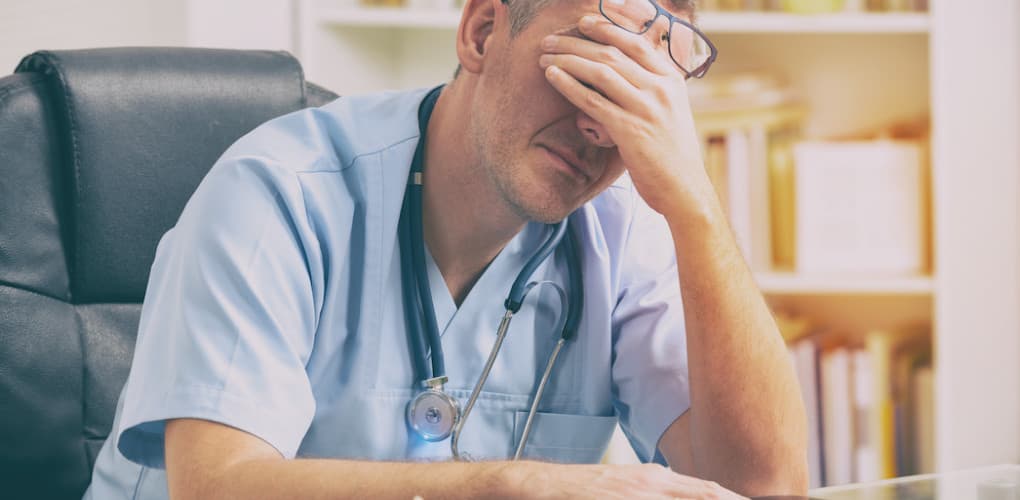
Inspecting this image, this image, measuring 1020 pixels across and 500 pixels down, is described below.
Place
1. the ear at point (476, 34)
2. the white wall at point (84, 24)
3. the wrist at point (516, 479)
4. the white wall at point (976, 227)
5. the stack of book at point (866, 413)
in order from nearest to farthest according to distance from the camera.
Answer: the wrist at point (516, 479), the ear at point (476, 34), the white wall at point (84, 24), the white wall at point (976, 227), the stack of book at point (866, 413)

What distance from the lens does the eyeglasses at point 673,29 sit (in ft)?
3.65

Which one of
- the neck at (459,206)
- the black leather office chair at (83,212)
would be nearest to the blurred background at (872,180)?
the black leather office chair at (83,212)

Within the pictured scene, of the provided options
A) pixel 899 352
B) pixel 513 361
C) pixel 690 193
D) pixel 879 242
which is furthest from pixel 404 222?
pixel 899 352

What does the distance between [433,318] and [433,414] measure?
10 cm

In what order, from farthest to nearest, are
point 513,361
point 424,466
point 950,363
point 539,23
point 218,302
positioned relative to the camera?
1. point 950,363
2. point 513,361
3. point 539,23
4. point 218,302
5. point 424,466

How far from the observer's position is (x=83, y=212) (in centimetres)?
121

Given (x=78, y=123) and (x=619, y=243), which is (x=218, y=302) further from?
(x=619, y=243)

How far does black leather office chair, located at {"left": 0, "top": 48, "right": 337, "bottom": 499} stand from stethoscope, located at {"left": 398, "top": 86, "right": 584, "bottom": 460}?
0.83 feet

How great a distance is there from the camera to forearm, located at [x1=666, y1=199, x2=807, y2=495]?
1.14 m

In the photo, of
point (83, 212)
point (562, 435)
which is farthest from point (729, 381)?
point (83, 212)

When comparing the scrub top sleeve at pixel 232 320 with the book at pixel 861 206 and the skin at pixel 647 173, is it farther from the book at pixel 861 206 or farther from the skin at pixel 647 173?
the book at pixel 861 206

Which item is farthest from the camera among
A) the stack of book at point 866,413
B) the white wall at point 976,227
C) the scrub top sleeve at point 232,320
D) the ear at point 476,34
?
the stack of book at point 866,413

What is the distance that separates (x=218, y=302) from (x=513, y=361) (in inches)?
14.2

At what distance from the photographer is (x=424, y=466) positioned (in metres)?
0.89
